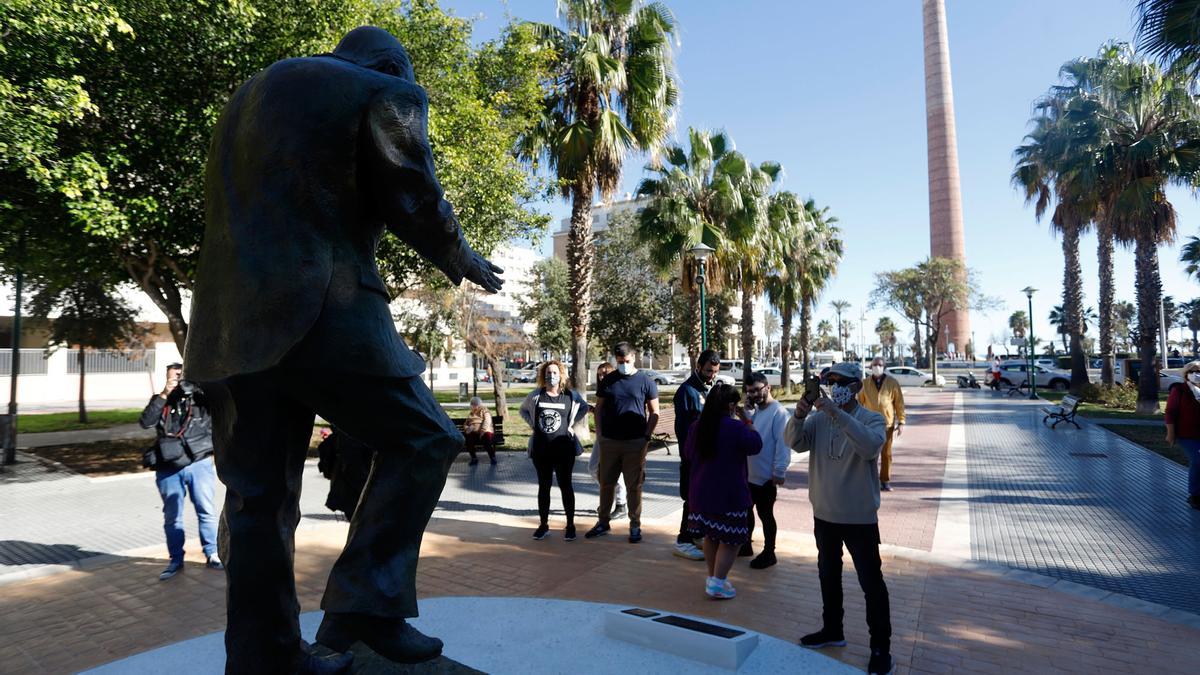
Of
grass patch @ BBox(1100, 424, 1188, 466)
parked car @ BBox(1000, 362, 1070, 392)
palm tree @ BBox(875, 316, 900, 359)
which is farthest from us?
palm tree @ BBox(875, 316, 900, 359)

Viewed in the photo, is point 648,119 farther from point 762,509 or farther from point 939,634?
point 939,634

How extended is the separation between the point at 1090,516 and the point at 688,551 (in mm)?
5031

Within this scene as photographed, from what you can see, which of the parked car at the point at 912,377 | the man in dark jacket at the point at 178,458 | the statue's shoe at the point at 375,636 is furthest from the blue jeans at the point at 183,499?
the parked car at the point at 912,377

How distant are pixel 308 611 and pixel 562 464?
2820 mm

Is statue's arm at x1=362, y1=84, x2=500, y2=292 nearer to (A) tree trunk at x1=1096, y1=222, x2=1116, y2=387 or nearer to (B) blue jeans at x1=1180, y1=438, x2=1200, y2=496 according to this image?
(B) blue jeans at x1=1180, y1=438, x2=1200, y2=496

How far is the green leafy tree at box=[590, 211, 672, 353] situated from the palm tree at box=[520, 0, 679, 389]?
54.3 feet

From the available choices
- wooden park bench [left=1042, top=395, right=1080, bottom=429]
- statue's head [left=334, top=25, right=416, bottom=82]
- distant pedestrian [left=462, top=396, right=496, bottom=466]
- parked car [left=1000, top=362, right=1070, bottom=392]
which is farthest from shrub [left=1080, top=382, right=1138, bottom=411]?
statue's head [left=334, top=25, right=416, bottom=82]

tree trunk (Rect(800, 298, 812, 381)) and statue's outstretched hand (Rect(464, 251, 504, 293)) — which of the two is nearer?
statue's outstretched hand (Rect(464, 251, 504, 293))

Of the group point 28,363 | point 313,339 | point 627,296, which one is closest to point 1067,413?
point 313,339

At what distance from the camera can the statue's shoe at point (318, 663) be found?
90.7 inches

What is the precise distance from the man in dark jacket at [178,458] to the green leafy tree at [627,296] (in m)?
27.0

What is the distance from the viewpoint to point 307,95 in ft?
7.13

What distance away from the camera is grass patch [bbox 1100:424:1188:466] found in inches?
449

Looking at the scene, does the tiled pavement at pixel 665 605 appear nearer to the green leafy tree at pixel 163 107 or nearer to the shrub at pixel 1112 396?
the green leafy tree at pixel 163 107
